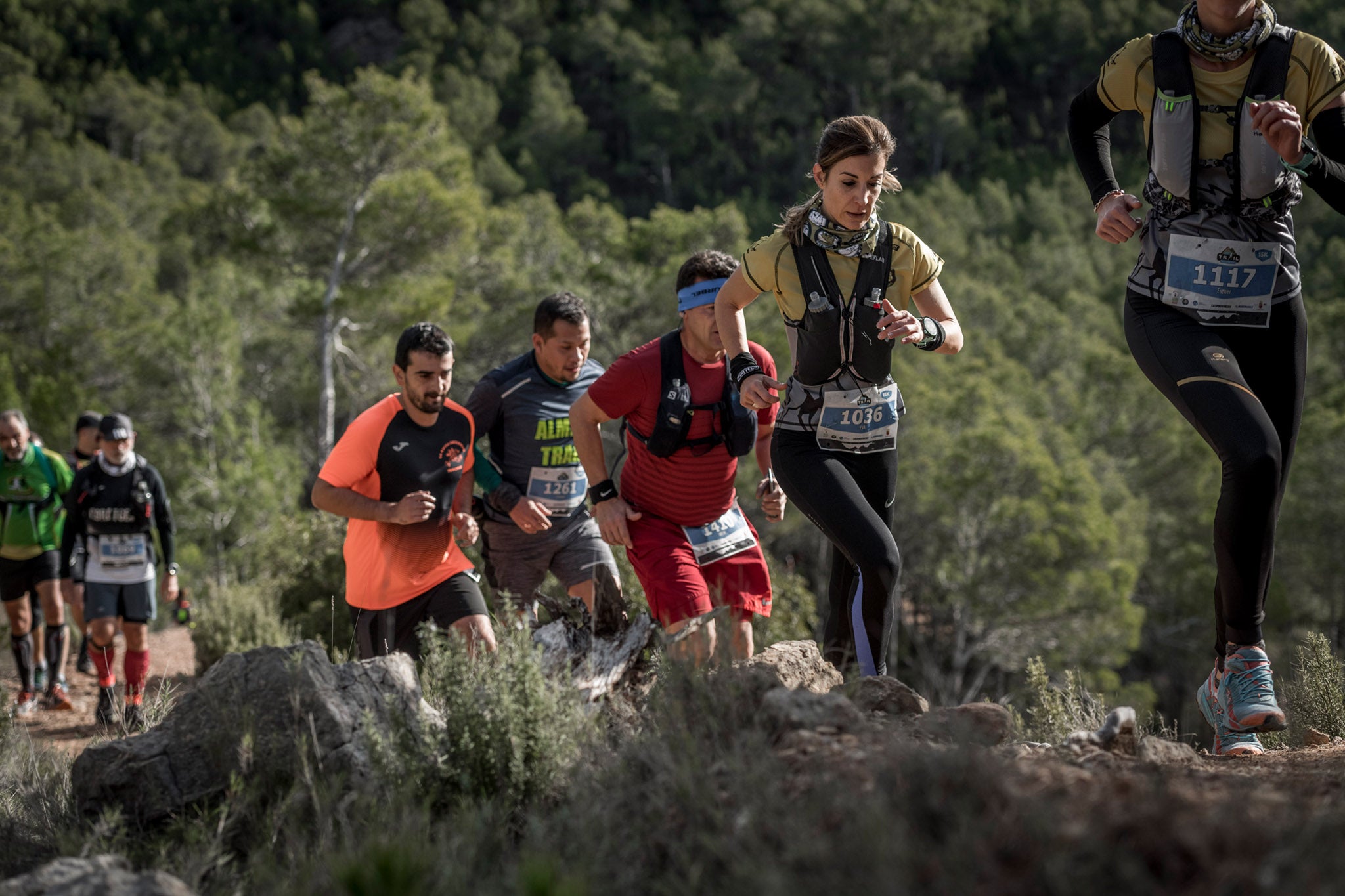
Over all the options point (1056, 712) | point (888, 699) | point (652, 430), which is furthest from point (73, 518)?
point (1056, 712)

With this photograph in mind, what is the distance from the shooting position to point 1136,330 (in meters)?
3.57

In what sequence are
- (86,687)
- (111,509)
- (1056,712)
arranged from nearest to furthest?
(1056,712) → (111,509) → (86,687)

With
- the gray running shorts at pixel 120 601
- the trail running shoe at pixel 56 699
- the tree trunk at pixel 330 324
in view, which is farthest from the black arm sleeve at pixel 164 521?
the tree trunk at pixel 330 324

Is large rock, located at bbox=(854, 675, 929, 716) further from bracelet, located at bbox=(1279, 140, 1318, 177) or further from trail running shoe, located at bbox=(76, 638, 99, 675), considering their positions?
trail running shoe, located at bbox=(76, 638, 99, 675)

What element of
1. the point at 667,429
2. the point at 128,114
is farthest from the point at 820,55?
the point at 667,429

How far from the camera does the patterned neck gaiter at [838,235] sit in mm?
3711

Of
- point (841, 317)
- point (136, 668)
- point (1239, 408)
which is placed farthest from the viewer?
point (136, 668)

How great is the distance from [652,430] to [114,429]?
4832 mm

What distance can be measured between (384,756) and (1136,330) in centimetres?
260

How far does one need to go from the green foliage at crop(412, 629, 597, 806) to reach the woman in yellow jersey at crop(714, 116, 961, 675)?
3.47ft

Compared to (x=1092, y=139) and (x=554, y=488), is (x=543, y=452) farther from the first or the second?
(x=1092, y=139)

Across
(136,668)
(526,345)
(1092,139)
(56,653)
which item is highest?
(526,345)

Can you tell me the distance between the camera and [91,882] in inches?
89.6

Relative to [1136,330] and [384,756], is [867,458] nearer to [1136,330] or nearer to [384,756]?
[1136,330]
